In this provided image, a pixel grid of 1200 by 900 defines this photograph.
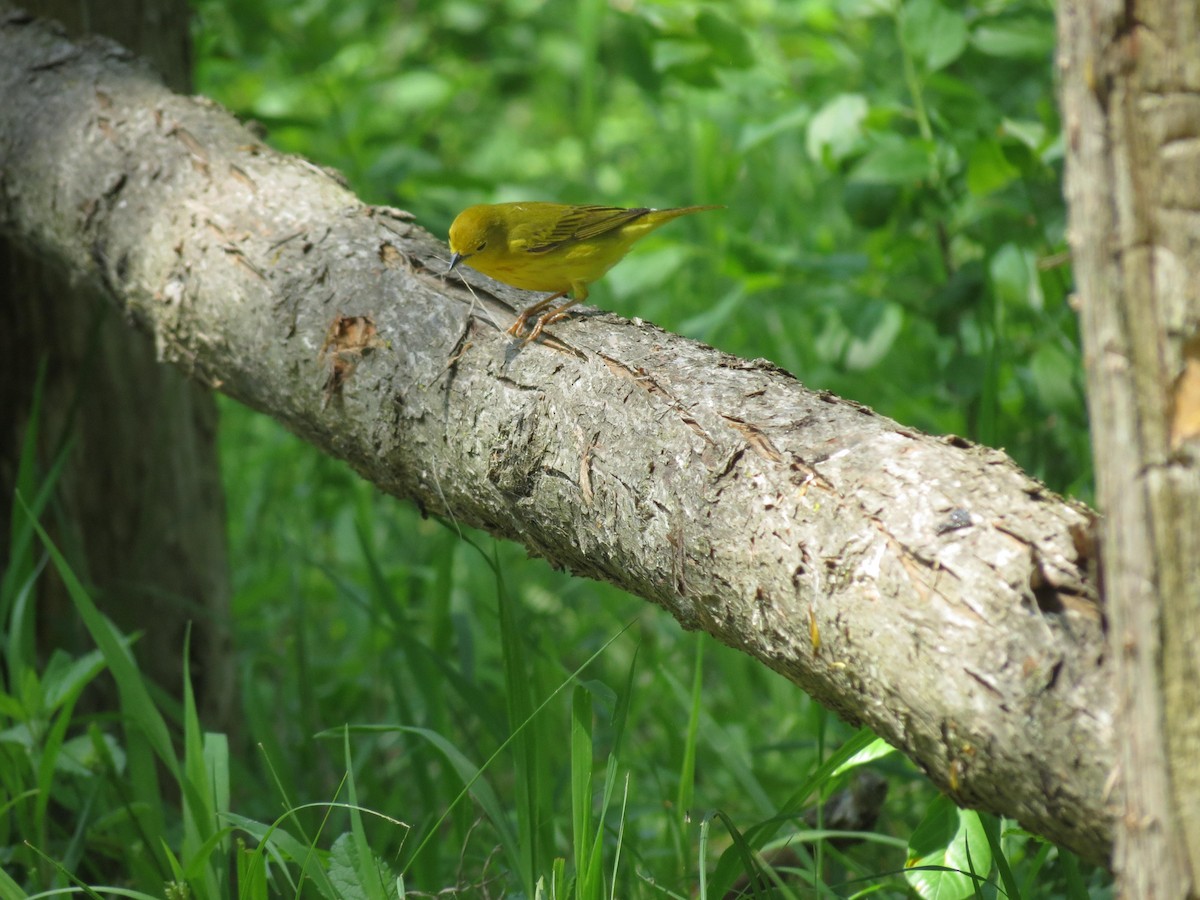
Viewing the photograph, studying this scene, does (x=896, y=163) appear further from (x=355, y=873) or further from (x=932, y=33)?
(x=355, y=873)

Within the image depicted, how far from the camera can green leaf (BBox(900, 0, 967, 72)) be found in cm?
321

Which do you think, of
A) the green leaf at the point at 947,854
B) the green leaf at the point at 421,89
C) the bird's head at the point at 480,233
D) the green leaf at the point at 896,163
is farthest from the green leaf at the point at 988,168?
the green leaf at the point at 421,89

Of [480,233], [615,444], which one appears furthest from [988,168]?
[615,444]

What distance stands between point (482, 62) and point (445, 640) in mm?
5069

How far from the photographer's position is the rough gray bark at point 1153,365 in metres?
1.11

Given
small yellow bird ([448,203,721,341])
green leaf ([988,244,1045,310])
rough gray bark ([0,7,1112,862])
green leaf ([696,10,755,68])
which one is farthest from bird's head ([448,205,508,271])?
green leaf ([988,244,1045,310])

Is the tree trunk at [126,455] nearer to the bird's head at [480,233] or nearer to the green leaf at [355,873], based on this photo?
the bird's head at [480,233]

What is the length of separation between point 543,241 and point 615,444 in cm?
174

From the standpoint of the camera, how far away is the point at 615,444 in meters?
1.83

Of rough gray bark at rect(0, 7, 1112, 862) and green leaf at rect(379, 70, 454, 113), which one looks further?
green leaf at rect(379, 70, 454, 113)

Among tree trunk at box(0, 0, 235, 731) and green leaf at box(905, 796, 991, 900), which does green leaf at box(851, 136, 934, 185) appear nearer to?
green leaf at box(905, 796, 991, 900)

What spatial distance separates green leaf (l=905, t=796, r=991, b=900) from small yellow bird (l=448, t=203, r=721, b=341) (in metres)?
1.75

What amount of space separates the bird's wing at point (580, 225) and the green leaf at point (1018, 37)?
1.15m

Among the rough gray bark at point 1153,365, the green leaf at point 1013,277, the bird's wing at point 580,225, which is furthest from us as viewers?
the bird's wing at point 580,225
